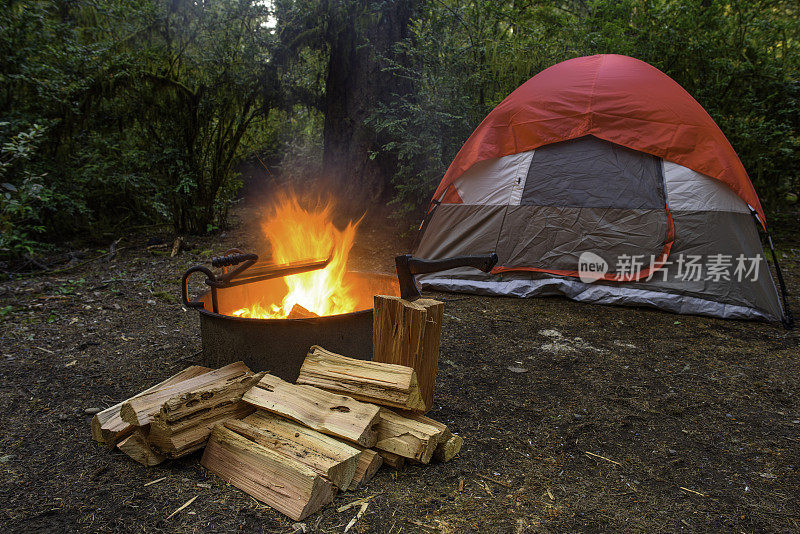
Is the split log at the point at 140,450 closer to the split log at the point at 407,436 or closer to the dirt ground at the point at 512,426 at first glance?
the dirt ground at the point at 512,426

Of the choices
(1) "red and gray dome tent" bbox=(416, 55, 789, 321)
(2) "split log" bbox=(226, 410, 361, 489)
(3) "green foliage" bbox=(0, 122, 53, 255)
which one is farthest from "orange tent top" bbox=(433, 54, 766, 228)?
(3) "green foliage" bbox=(0, 122, 53, 255)

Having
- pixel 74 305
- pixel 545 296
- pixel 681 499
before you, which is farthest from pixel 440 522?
pixel 74 305

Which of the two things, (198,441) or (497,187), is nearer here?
(198,441)

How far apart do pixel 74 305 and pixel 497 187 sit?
14.9 feet

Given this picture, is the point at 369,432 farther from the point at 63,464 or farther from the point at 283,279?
the point at 283,279

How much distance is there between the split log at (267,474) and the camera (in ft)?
6.21

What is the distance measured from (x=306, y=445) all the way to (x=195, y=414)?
559mm

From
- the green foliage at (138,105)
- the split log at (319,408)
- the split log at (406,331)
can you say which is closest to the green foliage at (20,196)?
the green foliage at (138,105)

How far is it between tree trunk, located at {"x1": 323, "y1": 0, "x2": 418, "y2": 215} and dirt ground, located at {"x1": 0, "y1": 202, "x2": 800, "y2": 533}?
3547mm

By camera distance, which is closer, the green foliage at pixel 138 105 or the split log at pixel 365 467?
the split log at pixel 365 467

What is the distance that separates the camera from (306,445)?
2047 millimetres

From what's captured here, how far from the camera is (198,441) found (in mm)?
2162

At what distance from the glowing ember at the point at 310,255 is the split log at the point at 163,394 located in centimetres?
84

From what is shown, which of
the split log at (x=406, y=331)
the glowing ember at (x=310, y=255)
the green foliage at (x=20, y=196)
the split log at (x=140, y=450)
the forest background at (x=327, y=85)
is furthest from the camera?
the forest background at (x=327, y=85)
